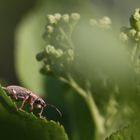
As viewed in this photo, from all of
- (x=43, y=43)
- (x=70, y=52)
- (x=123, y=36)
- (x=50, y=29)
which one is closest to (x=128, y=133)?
(x=123, y=36)

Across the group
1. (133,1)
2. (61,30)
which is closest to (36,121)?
(61,30)

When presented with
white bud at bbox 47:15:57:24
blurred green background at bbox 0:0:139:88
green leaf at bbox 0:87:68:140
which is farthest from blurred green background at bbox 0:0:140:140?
green leaf at bbox 0:87:68:140

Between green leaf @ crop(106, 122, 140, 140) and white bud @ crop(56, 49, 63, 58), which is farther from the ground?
white bud @ crop(56, 49, 63, 58)

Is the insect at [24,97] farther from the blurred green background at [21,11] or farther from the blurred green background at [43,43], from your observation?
the blurred green background at [21,11]

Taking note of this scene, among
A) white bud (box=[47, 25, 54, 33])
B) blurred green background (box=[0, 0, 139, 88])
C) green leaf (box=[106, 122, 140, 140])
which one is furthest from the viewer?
blurred green background (box=[0, 0, 139, 88])

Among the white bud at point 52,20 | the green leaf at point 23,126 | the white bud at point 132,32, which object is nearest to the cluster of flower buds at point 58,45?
the white bud at point 52,20

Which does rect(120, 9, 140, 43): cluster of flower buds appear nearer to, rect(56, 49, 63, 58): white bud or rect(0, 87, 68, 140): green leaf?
rect(56, 49, 63, 58): white bud

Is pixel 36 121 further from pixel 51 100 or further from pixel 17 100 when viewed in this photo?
pixel 51 100
